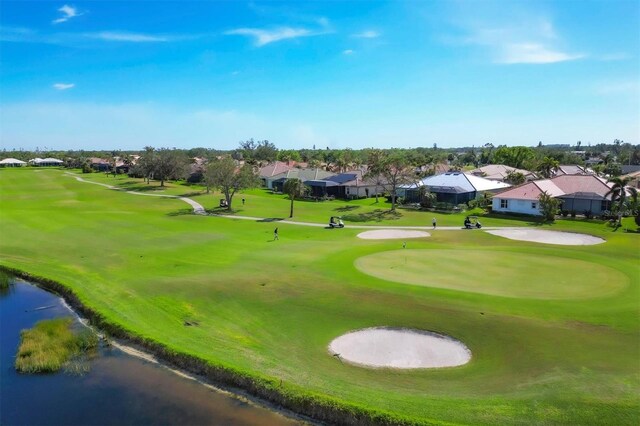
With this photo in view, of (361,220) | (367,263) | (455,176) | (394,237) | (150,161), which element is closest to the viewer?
(367,263)

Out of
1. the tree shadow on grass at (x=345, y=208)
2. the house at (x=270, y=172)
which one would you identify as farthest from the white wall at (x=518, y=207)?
the house at (x=270, y=172)

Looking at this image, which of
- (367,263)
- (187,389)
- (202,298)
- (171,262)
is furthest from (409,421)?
(171,262)

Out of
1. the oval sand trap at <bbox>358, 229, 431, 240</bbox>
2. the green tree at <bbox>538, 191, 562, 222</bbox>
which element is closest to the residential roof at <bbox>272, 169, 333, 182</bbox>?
the oval sand trap at <bbox>358, 229, 431, 240</bbox>

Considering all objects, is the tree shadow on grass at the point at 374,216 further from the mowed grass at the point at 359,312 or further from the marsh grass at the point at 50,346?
the marsh grass at the point at 50,346

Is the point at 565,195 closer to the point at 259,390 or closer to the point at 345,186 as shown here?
the point at 345,186

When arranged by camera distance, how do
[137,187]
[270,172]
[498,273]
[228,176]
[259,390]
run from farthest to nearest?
[270,172] < [137,187] < [228,176] < [498,273] < [259,390]

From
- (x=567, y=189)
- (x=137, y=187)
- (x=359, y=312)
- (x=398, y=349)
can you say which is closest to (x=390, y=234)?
(x=359, y=312)

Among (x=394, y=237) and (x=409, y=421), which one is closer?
(x=409, y=421)

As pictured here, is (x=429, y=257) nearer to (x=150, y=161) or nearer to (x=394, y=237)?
(x=394, y=237)
